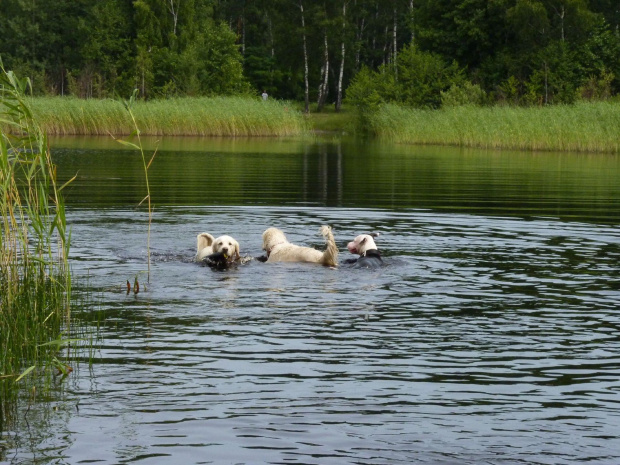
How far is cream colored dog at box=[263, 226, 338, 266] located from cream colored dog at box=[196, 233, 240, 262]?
592mm

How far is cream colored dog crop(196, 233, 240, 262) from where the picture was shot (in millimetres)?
14078

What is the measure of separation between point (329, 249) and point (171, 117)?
42211mm

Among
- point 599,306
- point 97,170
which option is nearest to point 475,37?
point 97,170

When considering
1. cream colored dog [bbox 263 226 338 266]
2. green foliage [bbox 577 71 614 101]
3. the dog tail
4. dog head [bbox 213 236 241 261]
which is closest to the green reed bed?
dog head [bbox 213 236 241 261]

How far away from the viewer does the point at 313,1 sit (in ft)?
278

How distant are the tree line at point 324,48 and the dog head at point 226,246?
5110cm

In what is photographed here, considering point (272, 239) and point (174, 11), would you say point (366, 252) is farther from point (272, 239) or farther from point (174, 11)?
point (174, 11)

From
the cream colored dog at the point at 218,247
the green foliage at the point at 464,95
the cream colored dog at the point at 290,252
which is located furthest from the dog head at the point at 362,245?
the green foliage at the point at 464,95

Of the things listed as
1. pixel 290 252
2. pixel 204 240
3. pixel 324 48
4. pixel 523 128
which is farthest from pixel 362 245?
pixel 324 48

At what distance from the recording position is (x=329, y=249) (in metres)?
13.6

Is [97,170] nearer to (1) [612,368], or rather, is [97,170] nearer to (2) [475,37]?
(1) [612,368]

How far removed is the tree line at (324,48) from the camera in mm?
68500

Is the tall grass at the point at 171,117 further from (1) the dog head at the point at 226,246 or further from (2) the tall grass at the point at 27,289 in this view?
(2) the tall grass at the point at 27,289

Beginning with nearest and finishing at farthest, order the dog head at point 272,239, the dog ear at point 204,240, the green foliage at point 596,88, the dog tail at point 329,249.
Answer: the dog tail at point 329,249, the dog ear at point 204,240, the dog head at point 272,239, the green foliage at point 596,88
